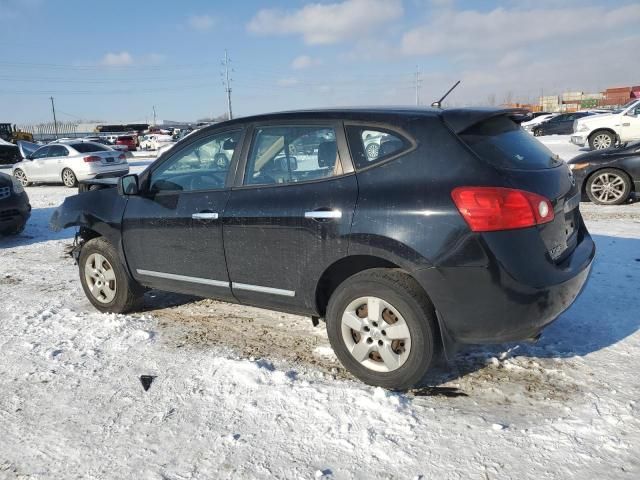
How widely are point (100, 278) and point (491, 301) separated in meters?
3.50

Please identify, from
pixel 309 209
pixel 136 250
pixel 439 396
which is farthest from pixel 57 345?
pixel 439 396

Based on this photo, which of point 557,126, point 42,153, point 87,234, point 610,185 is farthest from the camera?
point 557,126

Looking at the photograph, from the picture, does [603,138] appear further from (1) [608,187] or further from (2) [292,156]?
(2) [292,156]

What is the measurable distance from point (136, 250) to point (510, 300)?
305 cm

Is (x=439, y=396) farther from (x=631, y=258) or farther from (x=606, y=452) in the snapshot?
(x=631, y=258)

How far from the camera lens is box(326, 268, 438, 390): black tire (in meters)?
3.00

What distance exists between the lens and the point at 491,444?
8.68 feet

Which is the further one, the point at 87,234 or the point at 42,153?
the point at 42,153

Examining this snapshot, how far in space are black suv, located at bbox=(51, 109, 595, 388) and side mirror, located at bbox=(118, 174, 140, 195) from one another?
0.30m

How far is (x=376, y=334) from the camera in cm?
317

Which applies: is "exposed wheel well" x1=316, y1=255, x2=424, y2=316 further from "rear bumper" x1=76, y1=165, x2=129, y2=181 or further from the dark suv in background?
the dark suv in background

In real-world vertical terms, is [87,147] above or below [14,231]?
above

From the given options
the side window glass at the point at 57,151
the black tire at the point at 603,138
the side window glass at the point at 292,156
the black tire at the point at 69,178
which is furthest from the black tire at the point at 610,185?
the side window glass at the point at 57,151

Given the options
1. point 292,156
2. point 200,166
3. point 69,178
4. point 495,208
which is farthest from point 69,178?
point 495,208
